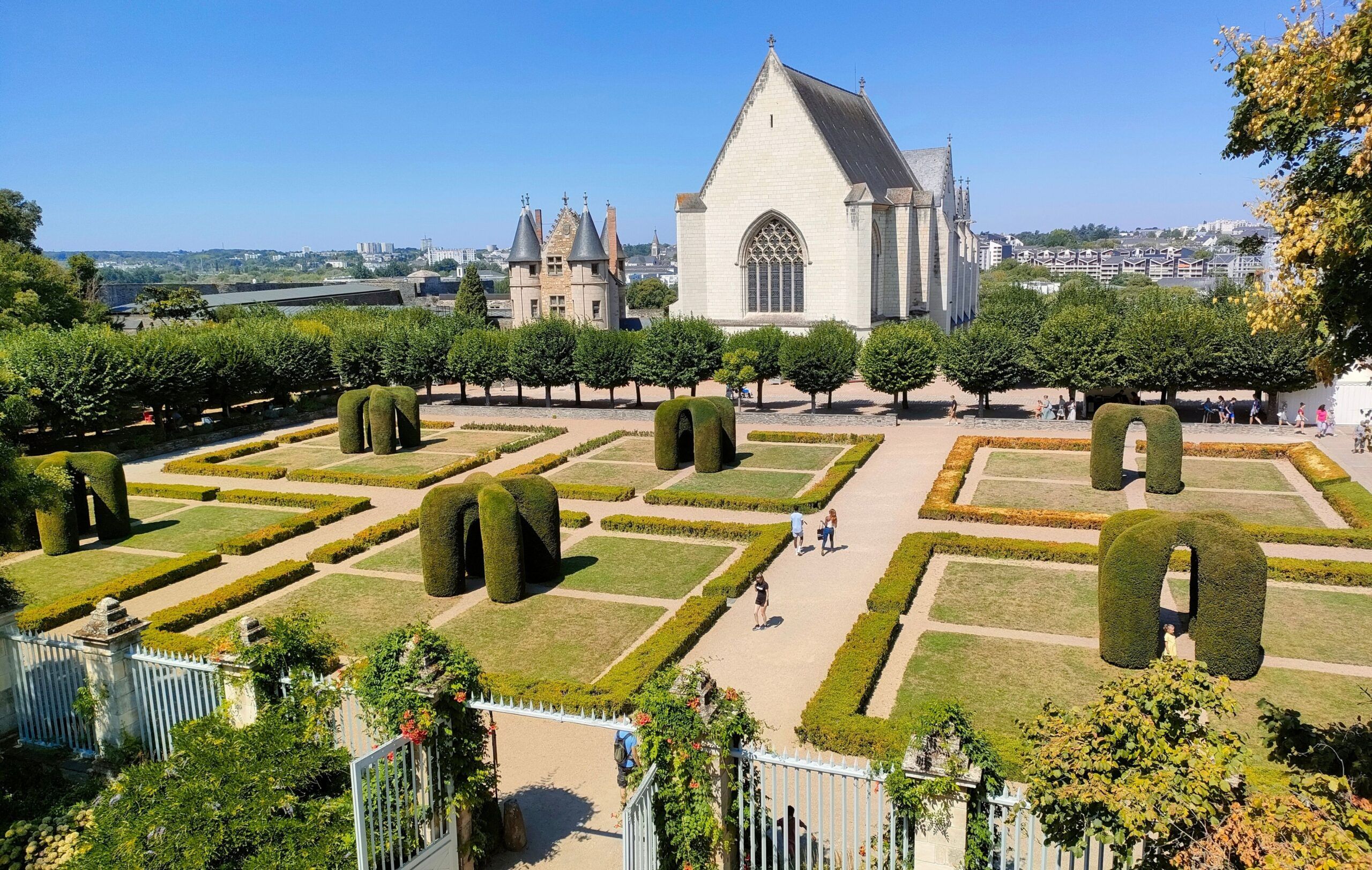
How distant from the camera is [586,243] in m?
65.9

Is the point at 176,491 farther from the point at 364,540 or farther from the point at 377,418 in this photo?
the point at 364,540

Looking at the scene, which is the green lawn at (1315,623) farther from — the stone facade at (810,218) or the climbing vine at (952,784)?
the stone facade at (810,218)

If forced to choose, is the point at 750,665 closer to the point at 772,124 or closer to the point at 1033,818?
the point at 1033,818

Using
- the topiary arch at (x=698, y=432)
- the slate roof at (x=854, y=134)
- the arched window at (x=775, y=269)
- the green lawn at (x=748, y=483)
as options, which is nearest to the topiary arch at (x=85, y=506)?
the green lawn at (x=748, y=483)

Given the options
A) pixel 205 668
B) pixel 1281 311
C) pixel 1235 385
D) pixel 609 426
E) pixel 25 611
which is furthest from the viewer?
pixel 609 426

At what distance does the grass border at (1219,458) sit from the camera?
2278cm

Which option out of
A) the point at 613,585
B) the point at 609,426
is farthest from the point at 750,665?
the point at 609,426

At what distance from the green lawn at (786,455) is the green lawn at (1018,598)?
38.5 feet

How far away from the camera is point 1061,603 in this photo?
19.4 metres

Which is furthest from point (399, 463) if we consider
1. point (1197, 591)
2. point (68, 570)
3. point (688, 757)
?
point (688, 757)

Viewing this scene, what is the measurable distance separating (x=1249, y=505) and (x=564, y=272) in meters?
51.4

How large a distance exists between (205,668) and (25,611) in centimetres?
1123

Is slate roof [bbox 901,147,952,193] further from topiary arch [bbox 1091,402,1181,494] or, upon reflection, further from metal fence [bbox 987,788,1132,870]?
metal fence [bbox 987,788,1132,870]

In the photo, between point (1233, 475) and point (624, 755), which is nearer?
point (624, 755)
